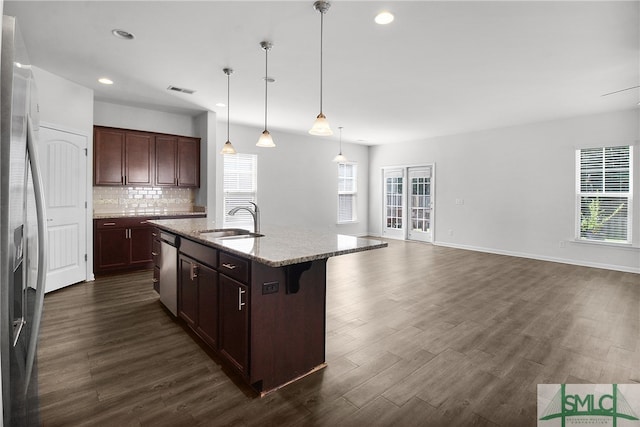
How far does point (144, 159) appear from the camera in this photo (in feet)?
17.6

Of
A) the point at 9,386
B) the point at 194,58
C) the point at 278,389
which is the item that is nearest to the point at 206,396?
the point at 278,389

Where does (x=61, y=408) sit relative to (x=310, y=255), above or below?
below

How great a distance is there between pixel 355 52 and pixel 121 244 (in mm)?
4335

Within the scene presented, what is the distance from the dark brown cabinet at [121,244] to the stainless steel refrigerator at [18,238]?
14.0 feet

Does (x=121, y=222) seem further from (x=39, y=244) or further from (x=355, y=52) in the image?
(x=39, y=244)

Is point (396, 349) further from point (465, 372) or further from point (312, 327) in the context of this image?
point (312, 327)

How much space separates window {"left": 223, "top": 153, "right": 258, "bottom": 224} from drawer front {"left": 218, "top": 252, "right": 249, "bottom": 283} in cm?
449

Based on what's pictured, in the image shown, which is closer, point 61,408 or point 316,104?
point 61,408

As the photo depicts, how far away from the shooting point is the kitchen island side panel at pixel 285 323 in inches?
78.5

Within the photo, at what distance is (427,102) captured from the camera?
17.0 ft

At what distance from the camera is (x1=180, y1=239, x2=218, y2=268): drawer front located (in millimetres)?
2374

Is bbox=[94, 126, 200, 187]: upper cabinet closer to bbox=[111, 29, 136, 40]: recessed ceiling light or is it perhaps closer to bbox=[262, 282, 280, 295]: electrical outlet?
bbox=[111, 29, 136, 40]: recessed ceiling light

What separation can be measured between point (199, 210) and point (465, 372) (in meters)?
5.06

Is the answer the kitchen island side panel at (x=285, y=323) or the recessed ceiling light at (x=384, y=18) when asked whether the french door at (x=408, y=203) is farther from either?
the kitchen island side panel at (x=285, y=323)
